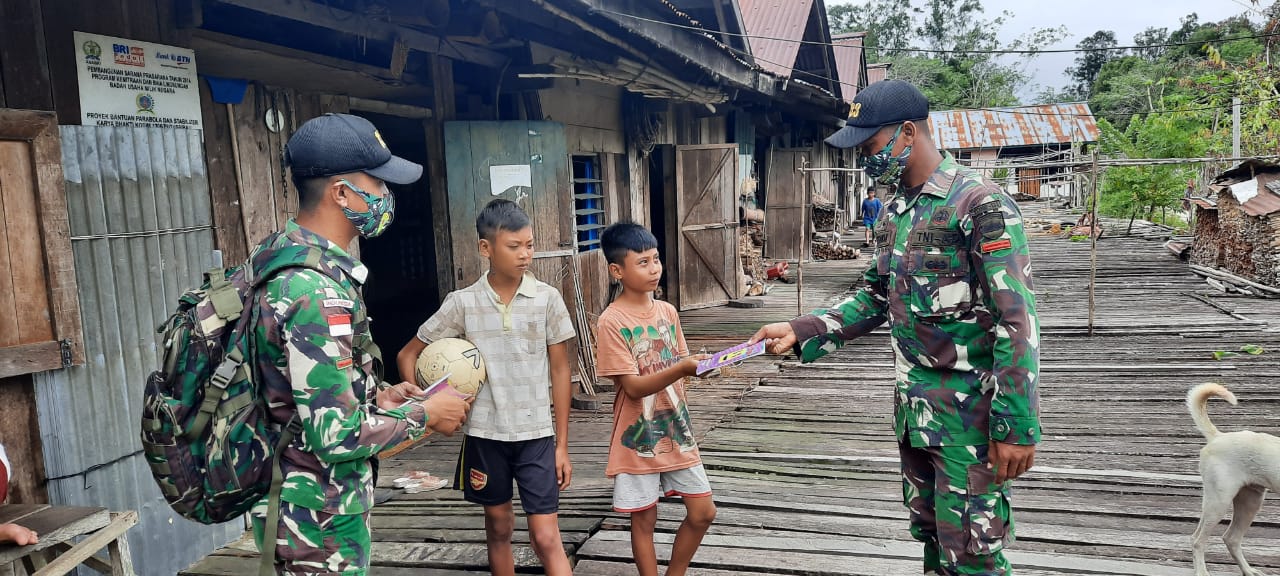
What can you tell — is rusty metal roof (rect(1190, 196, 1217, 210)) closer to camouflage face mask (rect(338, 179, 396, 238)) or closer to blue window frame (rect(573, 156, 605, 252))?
blue window frame (rect(573, 156, 605, 252))

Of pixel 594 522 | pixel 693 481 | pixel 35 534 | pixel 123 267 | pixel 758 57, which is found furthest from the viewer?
pixel 758 57

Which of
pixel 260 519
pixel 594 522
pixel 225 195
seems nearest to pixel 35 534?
pixel 260 519

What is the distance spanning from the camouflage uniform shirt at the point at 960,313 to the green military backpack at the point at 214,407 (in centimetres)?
175

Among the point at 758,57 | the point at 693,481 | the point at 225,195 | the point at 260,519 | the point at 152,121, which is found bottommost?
the point at 693,481

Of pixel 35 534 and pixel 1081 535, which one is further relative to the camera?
pixel 1081 535

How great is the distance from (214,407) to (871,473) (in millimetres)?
3731

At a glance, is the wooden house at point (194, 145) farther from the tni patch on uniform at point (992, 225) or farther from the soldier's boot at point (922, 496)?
the soldier's boot at point (922, 496)

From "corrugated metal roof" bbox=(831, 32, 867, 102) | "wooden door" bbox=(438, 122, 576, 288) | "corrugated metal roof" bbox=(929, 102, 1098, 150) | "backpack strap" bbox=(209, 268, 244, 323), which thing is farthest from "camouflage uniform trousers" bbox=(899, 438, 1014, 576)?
"corrugated metal roof" bbox=(929, 102, 1098, 150)

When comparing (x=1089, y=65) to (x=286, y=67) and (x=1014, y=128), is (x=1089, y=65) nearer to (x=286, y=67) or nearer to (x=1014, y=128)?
(x=1014, y=128)

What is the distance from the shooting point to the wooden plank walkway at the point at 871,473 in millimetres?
3482

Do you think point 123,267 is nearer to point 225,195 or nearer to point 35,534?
point 225,195

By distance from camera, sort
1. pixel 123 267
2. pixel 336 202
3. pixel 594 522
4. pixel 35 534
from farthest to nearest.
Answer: pixel 594 522 → pixel 123 267 → pixel 35 534 → pixel 336 202

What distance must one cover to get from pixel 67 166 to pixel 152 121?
1.54ft

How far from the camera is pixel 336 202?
1966 mm
